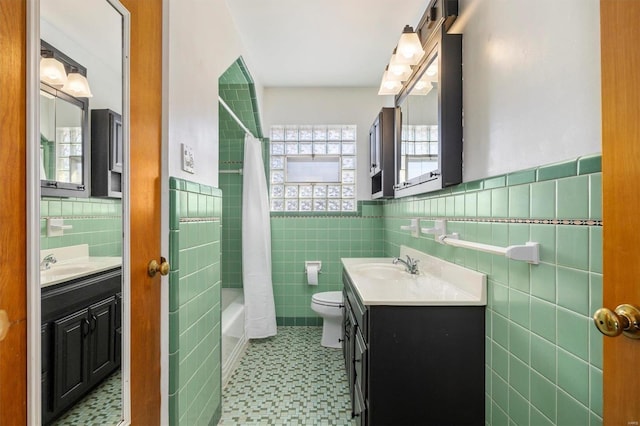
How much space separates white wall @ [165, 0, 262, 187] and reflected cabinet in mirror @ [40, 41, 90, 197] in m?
0.42

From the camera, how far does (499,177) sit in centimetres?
118

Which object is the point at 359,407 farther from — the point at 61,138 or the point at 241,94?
the point at 241,94

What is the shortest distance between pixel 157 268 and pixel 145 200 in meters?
0.25

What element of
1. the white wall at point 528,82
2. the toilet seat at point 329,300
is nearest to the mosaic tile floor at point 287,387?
the toilet seat at point 329,300

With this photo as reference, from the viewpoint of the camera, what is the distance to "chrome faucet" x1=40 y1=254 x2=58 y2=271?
28.4 inches

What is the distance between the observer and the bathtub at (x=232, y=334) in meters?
2.22

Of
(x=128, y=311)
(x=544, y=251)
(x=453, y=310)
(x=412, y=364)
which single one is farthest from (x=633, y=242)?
(x=128, y=311)

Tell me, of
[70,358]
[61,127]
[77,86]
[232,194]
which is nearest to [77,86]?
[77,86]

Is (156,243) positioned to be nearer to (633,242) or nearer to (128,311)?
(128,311)

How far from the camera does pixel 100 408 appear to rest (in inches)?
36.7

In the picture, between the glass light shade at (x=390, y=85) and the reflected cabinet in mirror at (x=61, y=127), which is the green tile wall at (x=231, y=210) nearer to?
the glass light shade at (x=390, y=85)

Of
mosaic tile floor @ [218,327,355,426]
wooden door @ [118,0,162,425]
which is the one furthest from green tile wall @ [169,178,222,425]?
mosaic tile floor @ [218,327,355,426]

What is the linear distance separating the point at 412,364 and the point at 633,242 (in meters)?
0.90

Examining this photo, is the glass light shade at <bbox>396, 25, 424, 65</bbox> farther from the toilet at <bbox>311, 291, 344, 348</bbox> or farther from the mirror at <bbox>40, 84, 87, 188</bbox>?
the toilet at <bbox>311, 291, 344, 348</bbox>
